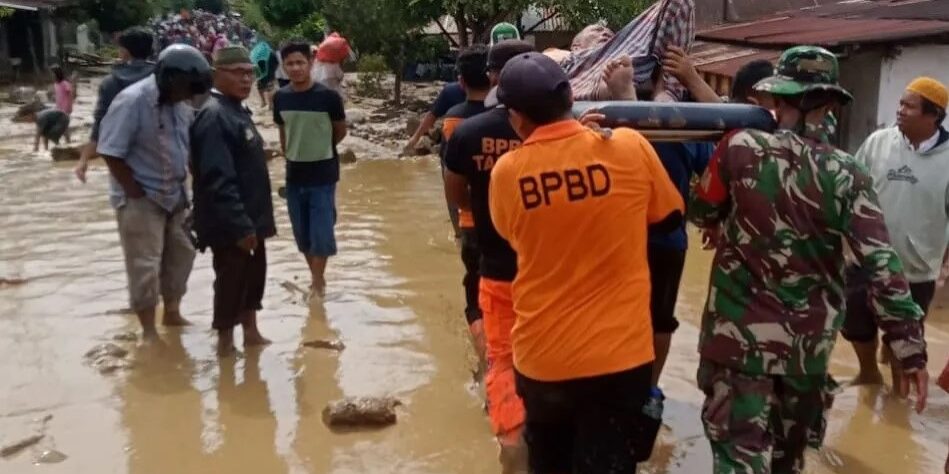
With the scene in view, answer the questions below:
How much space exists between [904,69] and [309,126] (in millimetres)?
5031

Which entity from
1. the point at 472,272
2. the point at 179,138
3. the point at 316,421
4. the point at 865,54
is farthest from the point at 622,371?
the point at 865,54

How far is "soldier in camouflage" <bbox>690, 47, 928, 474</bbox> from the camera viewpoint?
3.23 m

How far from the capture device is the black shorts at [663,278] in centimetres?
426

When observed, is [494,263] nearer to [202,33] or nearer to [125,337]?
[125,337]

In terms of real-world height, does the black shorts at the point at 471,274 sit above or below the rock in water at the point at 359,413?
above

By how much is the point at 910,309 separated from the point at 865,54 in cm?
643

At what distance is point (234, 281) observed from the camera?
583 centimetres

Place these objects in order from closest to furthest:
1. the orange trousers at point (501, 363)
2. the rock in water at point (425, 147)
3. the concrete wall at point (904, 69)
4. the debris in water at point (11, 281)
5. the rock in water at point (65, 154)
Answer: the orange trousers at point (501, 363) → the debris in water at point (11, 281) → the concrete wall at point (904, 69) → the rock in water at point (65, 154) → the rock in water at point (425, 147)

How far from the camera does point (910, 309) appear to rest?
319 cm

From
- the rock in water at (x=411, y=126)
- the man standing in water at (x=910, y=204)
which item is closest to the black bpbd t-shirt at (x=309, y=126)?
the man standing in water at (x=910, y=204)

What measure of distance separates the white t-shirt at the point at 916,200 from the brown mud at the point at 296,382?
0.75 metres

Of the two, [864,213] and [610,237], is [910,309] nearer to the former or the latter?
[864,213]

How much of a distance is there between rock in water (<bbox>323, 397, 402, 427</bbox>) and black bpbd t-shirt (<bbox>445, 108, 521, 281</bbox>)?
122 cm

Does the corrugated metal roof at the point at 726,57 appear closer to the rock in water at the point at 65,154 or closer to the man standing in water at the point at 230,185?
the man standing in water at the point at 230,185
